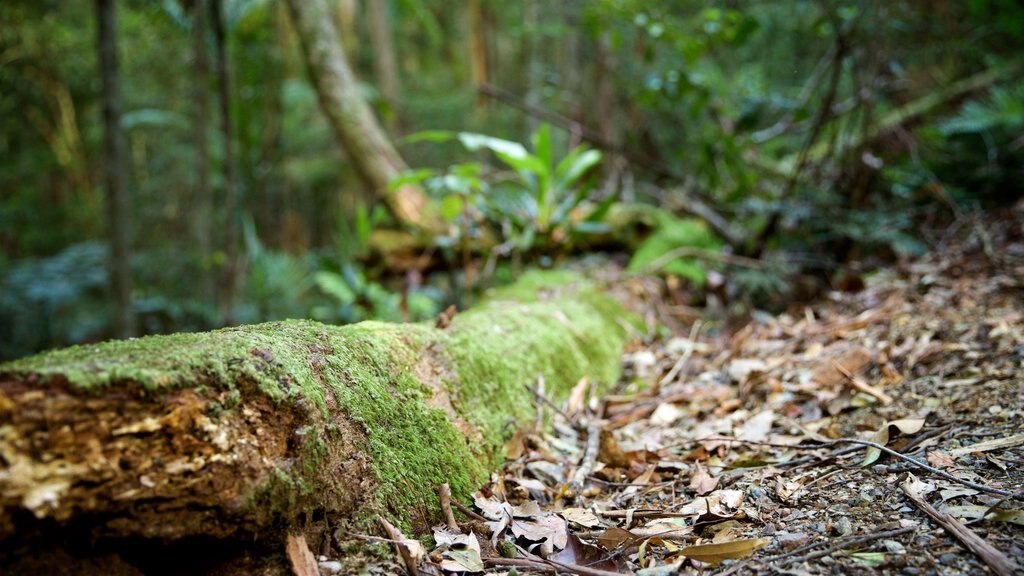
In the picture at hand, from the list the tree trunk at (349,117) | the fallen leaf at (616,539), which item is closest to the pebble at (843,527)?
the fallen leaf at (616,539)

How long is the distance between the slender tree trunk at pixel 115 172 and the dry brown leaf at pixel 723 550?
4.23 metres

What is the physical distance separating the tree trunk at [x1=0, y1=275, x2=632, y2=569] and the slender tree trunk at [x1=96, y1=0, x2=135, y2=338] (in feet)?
11.8

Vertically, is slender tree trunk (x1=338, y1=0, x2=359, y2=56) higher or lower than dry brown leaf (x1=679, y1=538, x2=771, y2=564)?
higher

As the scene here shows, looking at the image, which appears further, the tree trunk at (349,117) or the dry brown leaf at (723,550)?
the tree trunk at (349,117)

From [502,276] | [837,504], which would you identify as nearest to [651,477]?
[837,504]

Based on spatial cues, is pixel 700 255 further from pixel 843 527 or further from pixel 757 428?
pixel 843 527

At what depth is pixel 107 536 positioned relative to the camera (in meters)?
0.85

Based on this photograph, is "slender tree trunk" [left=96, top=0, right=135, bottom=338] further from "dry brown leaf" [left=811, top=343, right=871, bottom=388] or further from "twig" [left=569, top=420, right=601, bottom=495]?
"dry brown leaf" [left=811, top=343, right=871, bottom=388]

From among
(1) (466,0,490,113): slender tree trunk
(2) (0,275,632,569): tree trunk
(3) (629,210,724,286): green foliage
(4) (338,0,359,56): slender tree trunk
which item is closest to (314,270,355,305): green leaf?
(3) (629,210,724,286): green foliage

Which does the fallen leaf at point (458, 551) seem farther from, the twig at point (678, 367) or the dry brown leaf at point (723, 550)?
the twig at point (678, 367)

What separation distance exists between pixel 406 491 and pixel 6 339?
9.04 metres

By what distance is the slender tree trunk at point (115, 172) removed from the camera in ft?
13.7

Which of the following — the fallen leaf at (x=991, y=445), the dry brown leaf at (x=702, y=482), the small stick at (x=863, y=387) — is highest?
the fallen leaf at (x=991, y=445)

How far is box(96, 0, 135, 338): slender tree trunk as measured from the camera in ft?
13.7
